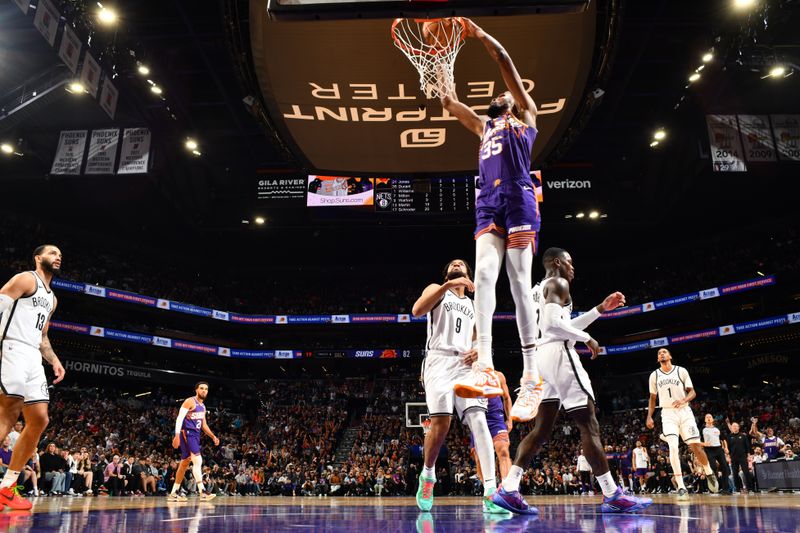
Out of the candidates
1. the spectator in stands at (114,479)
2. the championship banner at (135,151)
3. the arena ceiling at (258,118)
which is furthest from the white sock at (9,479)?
the championship banner at (135,151)

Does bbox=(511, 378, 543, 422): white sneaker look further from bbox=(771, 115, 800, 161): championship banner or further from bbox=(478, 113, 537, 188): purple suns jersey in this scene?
bbox=(771, 115, 800, 161): championship banner

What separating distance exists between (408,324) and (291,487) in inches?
615

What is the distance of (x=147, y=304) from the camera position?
3150 cm

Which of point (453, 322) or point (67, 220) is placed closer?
point (453, 322)

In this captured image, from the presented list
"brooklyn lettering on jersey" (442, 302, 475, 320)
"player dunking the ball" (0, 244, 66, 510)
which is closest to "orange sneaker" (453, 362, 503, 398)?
"brooklyn lettering on jersey" (442, 302, 475, 320)

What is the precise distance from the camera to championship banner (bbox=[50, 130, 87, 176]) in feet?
70.9

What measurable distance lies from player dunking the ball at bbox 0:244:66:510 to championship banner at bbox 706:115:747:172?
69.7 ft

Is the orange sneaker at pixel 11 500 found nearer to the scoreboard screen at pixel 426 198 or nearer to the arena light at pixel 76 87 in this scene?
the arena light at pixel 76 87

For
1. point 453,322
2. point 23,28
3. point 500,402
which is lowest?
point 500,402

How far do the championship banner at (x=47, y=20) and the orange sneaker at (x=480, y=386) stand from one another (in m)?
15.8

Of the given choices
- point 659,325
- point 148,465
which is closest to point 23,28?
point 148,465

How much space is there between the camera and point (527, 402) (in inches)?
169

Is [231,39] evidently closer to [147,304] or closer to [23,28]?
[23,28]

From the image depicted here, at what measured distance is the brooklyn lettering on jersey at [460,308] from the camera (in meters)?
5.48
